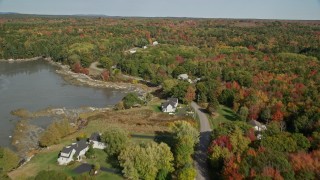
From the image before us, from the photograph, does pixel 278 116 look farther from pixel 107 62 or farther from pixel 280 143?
pixel 107 62

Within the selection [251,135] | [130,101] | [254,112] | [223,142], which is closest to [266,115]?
[254,112]

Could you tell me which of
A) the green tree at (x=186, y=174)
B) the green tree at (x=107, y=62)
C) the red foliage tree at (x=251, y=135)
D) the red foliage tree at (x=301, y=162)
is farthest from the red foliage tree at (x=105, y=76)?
the red foliage tree at (x=301, y=162)

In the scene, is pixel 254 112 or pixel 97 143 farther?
pixel 254 112

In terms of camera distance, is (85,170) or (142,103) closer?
(85,170)

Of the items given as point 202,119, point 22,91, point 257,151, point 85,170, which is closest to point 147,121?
point 202,119

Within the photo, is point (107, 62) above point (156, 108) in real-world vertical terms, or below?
above

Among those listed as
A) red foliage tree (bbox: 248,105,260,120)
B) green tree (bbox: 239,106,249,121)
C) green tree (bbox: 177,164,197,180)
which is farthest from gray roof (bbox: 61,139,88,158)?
red foliage tree (bbox: 248,105,260,120)

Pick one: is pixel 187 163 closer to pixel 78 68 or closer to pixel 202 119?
pixel 202 119
